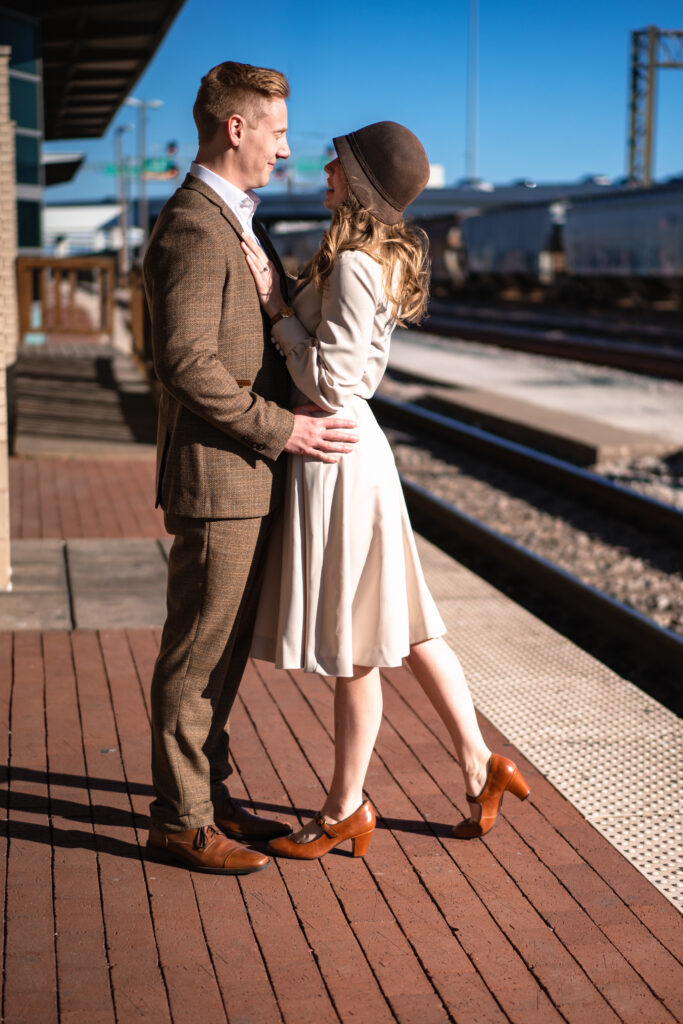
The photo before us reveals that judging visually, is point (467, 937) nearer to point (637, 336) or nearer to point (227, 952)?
point (227, 952)

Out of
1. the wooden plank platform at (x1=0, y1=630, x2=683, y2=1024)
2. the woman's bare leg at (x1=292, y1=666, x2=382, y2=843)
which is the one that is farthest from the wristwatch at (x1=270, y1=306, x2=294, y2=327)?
the wooden plank platform at (x1=0, y1=630, x2=683, y2=1024)

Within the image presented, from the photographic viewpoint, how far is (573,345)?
22906 millimetres

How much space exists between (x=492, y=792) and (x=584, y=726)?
0.95m

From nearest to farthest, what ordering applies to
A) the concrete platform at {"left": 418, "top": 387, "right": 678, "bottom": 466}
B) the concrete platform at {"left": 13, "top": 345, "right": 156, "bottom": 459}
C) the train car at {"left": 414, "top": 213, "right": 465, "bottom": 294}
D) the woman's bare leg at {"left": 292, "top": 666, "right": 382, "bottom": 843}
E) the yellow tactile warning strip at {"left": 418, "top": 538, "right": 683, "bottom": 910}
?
the woman's bare leg at {"left": 292, "top": 666, "right": 382, "bottom": 843}
the yellow tactile warning strip at {"left": 418, "top": 538, "right": 683, "bottom": 910}
the concrete platform at {"left": 13, "top": 345, "right": 156, "bottom": 459}
the concrete platform at {"left": 418, "top": 387, "right": 678, "bottom": 466}
the train car at {"left": 414, "top": 213, "right": 465, "bottom": 294}

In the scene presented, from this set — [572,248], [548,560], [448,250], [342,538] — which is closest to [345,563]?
[342,538]

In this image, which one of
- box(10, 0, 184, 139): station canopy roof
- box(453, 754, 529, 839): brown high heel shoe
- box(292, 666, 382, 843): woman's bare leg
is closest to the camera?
box(292, 666, 382, 843): woman's bare leg

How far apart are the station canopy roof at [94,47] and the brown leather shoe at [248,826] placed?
12476mm

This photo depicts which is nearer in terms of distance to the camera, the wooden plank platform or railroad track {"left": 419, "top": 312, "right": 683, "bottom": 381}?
the wooden plank platform

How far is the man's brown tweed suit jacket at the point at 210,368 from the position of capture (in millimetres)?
2709

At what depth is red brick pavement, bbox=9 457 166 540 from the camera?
276 inches

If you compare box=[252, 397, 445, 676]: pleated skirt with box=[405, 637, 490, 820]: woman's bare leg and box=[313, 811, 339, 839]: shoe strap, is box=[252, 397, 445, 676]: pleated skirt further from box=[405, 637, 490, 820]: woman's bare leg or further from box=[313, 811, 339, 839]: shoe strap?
box=[313, 811, 339, 839]: shoe strap

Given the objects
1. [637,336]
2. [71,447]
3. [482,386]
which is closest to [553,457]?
[71,447]

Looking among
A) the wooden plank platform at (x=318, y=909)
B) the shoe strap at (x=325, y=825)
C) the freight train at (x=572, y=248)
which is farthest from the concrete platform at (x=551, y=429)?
the freight train at (x=572, y=248)

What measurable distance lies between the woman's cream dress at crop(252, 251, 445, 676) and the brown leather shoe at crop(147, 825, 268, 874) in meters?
0.51
